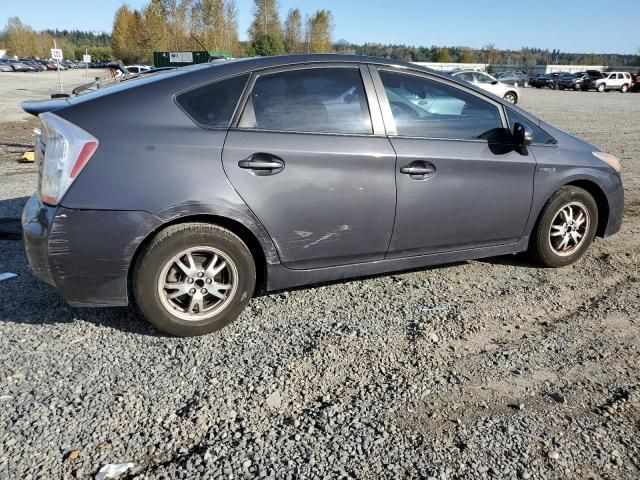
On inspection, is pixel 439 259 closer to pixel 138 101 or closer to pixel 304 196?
pixel 304 196

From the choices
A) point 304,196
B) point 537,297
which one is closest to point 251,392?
point 304,196

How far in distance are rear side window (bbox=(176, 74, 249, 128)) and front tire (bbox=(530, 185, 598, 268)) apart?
2.60 metres

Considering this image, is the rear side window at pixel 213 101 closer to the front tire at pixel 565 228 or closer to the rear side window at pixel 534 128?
the rear side window at pixel 534 128

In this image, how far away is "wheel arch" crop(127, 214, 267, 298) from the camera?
10.3 ft

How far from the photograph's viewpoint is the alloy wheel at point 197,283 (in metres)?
3.23

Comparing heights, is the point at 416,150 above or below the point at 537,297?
above

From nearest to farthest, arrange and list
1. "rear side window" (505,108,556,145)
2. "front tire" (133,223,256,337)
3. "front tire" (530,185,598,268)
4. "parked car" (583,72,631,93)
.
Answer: "front tire" (133,223,256,337) < "rear side window" (505,108,556,145) < "front tire" (530,185,598,268) < "parked car" (583,72,631,93)

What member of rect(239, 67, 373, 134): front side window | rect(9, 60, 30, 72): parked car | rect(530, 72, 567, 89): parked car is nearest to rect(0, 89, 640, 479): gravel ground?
rect(239, 67, 373, 134): front side window

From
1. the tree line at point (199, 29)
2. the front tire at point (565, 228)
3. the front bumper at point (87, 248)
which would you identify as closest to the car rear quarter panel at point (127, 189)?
the front bumper at point (87, 248)

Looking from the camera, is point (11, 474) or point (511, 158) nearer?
A: point (11, 474)

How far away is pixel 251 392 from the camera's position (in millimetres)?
2793

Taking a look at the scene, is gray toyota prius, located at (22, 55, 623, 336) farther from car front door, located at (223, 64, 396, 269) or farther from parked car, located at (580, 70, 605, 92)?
parked car, located at (580, 70, 605, 92)

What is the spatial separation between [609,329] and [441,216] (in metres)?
1.31

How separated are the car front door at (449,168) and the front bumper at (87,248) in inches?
67.3
